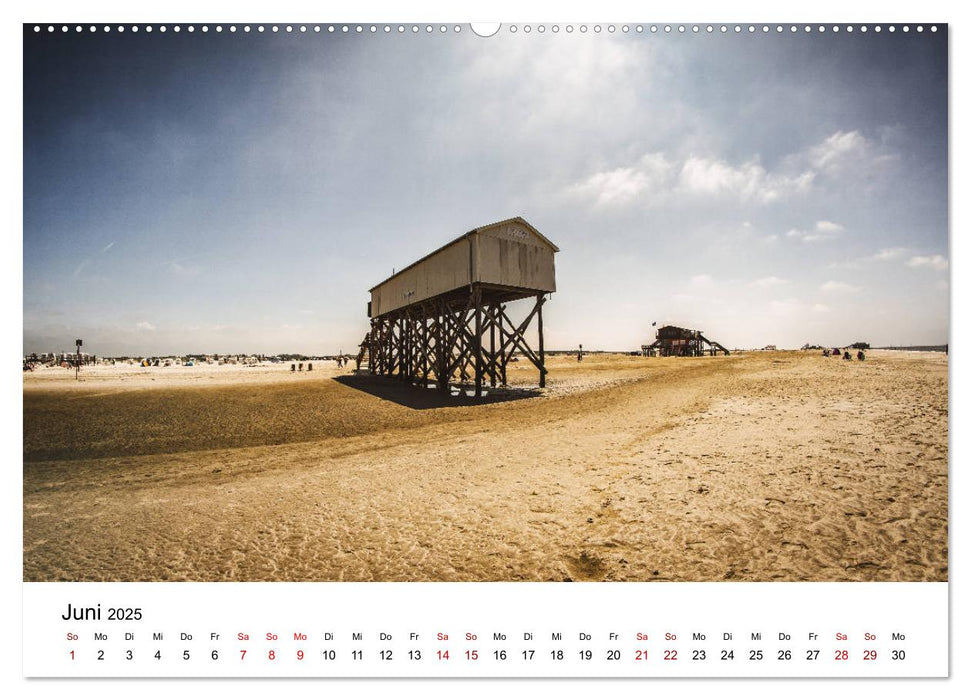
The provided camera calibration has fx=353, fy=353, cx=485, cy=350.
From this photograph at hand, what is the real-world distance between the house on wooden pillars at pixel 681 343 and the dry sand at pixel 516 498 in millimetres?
49950

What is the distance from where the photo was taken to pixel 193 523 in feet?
13.1

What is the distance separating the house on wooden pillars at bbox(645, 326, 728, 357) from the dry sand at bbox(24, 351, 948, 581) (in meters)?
50.0

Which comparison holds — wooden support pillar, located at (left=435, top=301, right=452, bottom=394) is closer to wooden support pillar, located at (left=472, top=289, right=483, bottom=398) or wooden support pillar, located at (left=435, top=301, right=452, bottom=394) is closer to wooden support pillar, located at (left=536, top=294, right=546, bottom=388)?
wooden support pillar, located at (left=472, top=289, right=483, bottom=398)

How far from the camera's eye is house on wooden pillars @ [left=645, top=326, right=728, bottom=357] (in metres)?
54.7

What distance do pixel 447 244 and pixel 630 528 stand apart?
14.5m

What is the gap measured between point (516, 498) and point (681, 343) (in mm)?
59161

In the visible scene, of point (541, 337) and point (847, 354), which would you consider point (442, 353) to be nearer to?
point (541, 337)

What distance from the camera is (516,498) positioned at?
172 inches

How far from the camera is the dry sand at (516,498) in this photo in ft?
9.97

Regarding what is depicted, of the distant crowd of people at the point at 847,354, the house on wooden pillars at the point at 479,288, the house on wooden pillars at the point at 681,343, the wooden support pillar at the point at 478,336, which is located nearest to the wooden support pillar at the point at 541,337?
the house on wooden pillars at the point at 479,288

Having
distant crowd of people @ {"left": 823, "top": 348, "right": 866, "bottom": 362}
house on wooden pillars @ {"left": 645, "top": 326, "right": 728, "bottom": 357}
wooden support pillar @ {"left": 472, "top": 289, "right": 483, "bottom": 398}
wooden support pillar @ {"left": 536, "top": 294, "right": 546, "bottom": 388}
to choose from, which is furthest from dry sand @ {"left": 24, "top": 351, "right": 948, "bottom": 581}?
house on wooden pillars @ {"left": 645, "top": 326, "right": 728, "bottom": 357}
